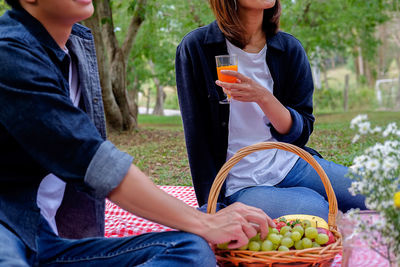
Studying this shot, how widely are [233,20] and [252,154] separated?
0.72 meters

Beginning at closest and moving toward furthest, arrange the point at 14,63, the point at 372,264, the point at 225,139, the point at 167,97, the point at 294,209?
the point at 14,63, the point at 372,264, the point at 294,209, the point at 225,139, the point at 167,97

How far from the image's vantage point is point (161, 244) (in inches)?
60.6

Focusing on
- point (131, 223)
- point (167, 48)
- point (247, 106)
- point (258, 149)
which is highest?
point (167, 48)

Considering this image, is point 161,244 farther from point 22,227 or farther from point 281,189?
point 281,189

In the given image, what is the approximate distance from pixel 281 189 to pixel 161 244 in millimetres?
1080

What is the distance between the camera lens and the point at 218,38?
2.61 metres

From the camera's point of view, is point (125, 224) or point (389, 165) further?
point (125, 224)

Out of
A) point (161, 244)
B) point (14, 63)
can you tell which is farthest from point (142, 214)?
point (14, 63)

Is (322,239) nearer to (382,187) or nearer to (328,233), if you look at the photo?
(328,233)

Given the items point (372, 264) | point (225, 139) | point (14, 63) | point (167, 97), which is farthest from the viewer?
point (167, 97)

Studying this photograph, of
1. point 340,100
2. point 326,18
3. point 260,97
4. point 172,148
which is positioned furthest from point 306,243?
point 340,100

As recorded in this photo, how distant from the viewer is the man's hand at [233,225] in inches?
62.3

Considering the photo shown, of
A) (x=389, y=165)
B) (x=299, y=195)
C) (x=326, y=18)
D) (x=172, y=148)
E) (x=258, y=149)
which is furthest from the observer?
(x=326, y=18)

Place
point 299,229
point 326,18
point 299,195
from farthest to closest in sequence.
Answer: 1. point 326,18
2. point 299,195
3. point 299,229
